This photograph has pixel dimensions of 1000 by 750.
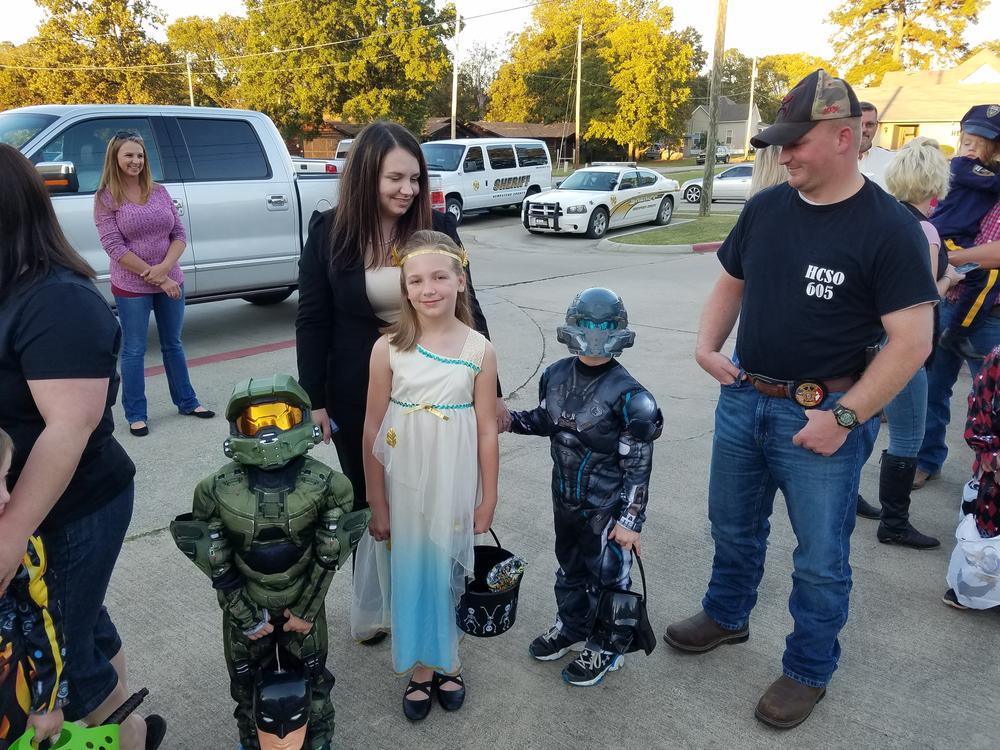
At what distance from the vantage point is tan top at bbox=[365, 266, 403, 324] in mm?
2588

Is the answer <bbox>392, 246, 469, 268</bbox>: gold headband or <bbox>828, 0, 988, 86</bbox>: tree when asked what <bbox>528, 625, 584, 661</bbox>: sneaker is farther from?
<bbox>828, 0, 988, 86</bbox>: tree

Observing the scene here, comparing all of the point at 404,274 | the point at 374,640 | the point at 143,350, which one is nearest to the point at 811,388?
the point at 404,274

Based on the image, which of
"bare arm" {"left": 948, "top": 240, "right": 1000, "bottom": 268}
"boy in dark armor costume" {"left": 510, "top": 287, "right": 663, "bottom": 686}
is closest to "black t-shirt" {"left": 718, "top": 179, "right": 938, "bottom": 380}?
"boy in dark armor costume" {"left": 510, "top": 287, "right": 663, "bottom": 686}

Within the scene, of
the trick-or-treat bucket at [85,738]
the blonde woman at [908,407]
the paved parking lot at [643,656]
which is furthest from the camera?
the blonde woman at [908,407]

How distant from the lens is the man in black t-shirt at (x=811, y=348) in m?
2.22

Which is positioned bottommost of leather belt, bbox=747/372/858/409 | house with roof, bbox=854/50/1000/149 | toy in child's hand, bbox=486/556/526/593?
toy in child's hand, bbox=486/556/526/593

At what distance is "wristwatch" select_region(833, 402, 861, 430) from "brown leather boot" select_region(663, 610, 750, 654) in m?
1.13

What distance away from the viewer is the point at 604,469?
8.36 feet

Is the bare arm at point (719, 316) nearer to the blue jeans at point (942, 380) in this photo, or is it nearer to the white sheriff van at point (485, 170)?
the blue jeans at point (942, 380)

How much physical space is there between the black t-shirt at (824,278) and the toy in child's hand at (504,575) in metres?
1.08

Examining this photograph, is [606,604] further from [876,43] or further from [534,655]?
[876,43]

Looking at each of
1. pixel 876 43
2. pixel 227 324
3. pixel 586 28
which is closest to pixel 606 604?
pixel 227 324

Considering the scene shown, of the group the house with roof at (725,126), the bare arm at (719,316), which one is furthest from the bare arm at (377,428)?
the house with roof at (725,126)

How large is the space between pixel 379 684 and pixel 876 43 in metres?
54.6
